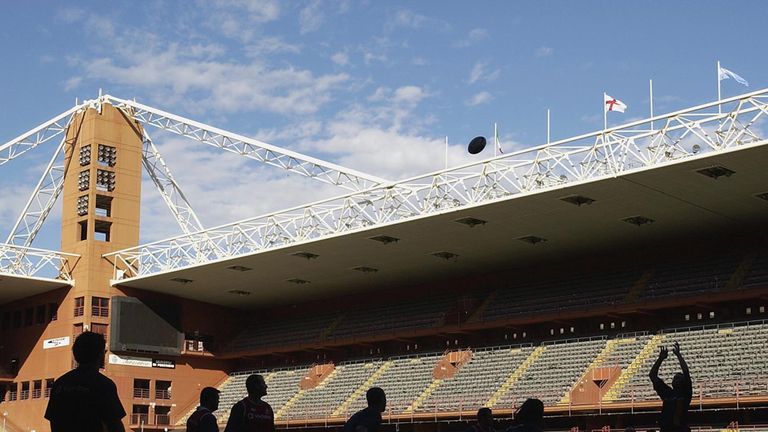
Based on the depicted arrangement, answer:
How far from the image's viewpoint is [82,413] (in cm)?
782

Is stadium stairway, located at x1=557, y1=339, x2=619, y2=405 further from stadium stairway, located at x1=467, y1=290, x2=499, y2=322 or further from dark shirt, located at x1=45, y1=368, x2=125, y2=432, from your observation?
dark shirt, located at x1=45, y1=368, x2=125, y2=432

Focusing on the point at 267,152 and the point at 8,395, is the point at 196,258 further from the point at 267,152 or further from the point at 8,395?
the point at 8,395

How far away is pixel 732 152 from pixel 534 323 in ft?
59.4

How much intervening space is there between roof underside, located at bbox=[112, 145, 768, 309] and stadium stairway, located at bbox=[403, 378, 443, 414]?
610 cm

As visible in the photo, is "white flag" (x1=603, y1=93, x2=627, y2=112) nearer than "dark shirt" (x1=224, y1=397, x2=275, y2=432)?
No

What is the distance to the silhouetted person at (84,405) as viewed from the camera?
306 inches

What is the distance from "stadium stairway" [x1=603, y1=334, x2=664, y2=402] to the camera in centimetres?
4269

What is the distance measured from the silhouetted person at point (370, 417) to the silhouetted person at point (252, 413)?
1.70 metres

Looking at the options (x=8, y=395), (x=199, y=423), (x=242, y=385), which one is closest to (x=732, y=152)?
(x=199, y=423)

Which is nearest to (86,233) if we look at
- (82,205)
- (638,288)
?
(82,205)

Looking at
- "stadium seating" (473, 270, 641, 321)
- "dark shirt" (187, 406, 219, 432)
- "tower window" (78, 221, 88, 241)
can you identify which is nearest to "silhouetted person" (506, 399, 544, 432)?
"dark shirt" (187, 406, 219, 432)

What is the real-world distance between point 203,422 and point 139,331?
162ft

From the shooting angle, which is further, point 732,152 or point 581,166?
point 581,166

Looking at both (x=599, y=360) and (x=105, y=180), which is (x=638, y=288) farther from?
(x=105, y=180)
